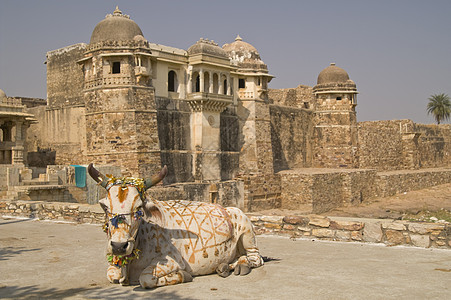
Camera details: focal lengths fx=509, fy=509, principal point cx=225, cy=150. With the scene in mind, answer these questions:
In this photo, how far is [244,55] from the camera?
82.2 ft

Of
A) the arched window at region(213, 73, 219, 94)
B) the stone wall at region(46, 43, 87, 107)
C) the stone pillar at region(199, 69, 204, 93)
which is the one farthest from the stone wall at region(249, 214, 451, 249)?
the stone wall at region(46, 43, 87, 107)

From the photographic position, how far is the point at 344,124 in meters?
30.3

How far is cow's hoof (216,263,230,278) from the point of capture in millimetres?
5539

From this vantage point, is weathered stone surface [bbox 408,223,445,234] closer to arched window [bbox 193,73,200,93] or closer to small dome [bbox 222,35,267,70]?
arched window [bbox 193,73,200,93]

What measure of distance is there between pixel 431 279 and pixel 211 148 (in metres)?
17.0

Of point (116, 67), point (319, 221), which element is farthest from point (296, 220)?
point (116, 67)

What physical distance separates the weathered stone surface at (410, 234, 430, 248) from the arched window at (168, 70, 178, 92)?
50.1 feet

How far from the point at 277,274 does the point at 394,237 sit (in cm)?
261

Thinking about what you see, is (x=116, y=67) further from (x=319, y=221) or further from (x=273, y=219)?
(x=319, y=221)

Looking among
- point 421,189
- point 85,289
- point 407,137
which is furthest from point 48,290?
point 407,137

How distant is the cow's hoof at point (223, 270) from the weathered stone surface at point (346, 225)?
2.78 meters

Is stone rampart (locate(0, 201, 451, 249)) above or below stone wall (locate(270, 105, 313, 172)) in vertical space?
below

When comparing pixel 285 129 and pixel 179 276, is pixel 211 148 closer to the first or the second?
pixel 285 129

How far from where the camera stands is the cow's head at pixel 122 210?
4824 mm
